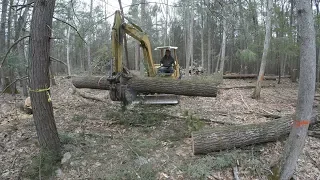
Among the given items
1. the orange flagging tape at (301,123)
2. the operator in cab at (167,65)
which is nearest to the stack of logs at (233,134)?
the orange flagging tape at (301,123)

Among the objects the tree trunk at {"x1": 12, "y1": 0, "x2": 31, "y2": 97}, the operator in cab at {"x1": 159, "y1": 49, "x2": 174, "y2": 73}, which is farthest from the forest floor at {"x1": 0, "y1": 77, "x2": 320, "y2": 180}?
the operator in cab at {"x1": 159, "y1": 49, "x2": 174, "y2": 73}

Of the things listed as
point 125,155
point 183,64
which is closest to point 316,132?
point 125,155

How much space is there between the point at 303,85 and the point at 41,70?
169 inches

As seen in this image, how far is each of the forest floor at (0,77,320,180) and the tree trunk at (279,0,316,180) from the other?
1.61 ft

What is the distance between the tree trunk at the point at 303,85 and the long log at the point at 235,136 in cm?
101

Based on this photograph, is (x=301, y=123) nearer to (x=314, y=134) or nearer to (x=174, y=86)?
(x=314, y=134)

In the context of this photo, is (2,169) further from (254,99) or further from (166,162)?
(254,99)

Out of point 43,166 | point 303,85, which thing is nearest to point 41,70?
point 43,166

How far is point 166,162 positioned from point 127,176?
2.74 ft

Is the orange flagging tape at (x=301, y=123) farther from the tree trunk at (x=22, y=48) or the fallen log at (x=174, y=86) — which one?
the tree trunk at (x=22, y=48)

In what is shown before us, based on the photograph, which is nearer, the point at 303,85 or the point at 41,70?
the point at 303,85

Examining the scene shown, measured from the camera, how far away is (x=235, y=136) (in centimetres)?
509

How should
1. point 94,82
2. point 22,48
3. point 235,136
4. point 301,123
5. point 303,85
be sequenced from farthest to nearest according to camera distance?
point 22,48
point 94,82
point 235,136
point 301,123
point 303,85

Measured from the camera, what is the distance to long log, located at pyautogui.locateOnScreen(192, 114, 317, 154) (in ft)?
16.1
